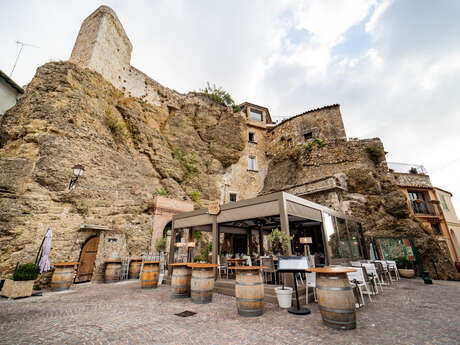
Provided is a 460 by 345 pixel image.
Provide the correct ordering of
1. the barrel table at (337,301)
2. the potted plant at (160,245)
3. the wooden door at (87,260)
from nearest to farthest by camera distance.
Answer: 1. the barrel table at (337,301)
2. the wooden door at (87,260)
3. the potted plant at (160,245)

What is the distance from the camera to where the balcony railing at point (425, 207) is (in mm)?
16438

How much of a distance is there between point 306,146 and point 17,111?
18.8 m

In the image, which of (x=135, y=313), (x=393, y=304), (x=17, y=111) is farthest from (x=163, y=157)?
(x=393, y=304)

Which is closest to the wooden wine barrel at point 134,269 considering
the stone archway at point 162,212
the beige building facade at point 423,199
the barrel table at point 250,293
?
the stone archway at point 162,212

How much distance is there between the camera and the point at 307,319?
3832 mm

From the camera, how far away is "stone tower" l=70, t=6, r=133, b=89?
1416 centimetres

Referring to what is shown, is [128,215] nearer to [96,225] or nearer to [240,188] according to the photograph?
[96,225]

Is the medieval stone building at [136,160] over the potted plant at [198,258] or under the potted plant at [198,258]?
over

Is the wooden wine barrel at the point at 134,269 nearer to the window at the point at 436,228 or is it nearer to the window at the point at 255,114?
the window at the point at 255,114

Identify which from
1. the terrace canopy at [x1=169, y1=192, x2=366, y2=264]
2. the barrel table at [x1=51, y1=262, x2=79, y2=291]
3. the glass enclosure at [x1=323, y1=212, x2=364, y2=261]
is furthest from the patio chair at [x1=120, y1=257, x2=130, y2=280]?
the glass enclosure at [x1=323, y1=212, x2=364, y2=261]

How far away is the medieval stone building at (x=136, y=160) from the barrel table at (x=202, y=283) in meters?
6.66

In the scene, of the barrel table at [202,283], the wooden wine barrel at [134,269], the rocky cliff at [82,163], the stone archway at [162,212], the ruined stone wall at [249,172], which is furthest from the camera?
the ruined stone wall at [249,172]

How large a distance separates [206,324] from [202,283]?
64.3 inches

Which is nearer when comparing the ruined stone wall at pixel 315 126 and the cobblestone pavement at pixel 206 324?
the cobblestone pavement at pixel 206 324
